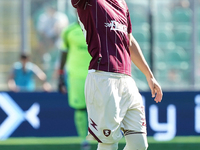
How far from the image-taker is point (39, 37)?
8898 mm

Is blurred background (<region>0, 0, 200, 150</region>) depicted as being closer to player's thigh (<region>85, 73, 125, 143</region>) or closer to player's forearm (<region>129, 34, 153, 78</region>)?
player's forearm (<region>129, 34, 153, 78</region>)

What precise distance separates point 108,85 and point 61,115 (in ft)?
13.9

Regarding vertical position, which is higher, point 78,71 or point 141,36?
point 141,36

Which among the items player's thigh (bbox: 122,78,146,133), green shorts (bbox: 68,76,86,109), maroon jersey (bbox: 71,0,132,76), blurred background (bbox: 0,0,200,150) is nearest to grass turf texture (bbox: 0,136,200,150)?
green shorts (bbox: 68,76,86,109)

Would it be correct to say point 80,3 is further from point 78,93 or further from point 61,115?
point 61,115

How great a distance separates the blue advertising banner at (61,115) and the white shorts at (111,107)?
13.2ft

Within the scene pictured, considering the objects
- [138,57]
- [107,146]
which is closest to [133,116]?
[107,146]

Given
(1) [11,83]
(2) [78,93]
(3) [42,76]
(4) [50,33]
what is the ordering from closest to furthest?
(2) [78,93] < (1) [11,83] < (3) [42,76] < (4) [50,33]

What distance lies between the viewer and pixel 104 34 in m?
3.57

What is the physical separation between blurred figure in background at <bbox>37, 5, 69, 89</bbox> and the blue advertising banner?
129cm

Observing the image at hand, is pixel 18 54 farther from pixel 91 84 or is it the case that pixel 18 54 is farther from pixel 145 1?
pixel 91 84

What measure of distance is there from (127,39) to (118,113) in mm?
649

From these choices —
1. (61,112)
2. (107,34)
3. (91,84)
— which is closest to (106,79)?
(91,84)

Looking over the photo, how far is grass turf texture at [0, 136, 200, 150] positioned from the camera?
6.71m
